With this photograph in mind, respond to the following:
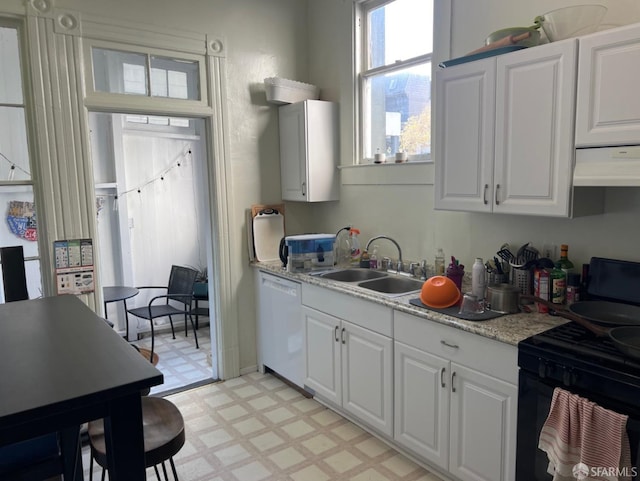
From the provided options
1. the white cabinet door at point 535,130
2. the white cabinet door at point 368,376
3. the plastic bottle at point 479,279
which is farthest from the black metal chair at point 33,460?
the white cabinet door at point 535,130

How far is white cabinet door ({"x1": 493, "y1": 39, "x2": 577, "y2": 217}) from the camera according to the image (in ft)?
6.40

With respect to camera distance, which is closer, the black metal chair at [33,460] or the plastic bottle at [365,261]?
the black metal chair at [33,460]

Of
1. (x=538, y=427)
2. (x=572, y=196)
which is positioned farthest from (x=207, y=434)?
(x=572, y=196)

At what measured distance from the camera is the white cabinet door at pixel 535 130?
1949 mm

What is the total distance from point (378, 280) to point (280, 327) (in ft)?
2.93

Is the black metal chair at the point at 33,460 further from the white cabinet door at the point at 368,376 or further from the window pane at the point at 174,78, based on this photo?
the window pane at the point at 174,78

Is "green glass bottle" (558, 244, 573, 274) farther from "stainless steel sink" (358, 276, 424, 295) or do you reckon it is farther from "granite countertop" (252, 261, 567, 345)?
"stainless steel sink" (358, 276, 424, 295)

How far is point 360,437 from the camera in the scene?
2820 millimetres

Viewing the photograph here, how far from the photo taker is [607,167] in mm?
1828

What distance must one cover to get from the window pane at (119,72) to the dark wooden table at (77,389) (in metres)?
2.07

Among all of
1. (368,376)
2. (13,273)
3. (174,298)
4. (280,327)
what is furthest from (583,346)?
(174,298)

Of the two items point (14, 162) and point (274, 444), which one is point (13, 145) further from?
point (274, 444)

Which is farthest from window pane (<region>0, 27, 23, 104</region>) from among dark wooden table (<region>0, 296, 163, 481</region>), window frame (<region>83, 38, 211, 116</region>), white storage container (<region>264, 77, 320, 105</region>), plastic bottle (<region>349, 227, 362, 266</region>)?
plastic bottle (<region>349, 227, 362, 266</region>)

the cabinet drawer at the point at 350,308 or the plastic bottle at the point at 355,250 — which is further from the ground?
the plastic bottle at the point at 355,250
